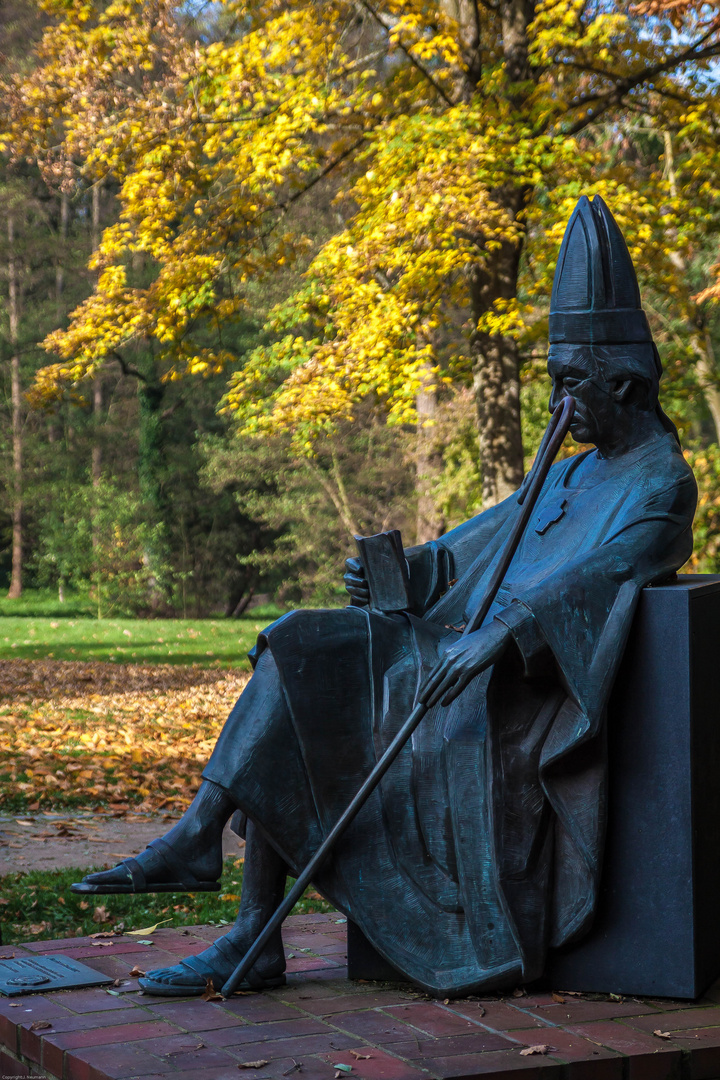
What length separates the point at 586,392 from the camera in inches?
141

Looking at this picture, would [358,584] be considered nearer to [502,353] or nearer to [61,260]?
[502,353]

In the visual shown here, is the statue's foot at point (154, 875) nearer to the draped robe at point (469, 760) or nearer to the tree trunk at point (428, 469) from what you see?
the draped robe at point (469, 760)

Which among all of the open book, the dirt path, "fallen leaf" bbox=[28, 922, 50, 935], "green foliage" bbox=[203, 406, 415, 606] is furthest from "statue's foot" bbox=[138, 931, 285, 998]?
"green foliage" bbox=[203, 406, 415, 606]

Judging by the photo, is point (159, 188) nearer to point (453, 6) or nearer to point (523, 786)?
point (453, 6)

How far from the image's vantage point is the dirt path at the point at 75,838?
6.25m

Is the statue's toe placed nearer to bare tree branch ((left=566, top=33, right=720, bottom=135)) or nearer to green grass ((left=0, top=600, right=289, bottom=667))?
bare tree branch ((left=566, top=33, right=720, bottom=135))

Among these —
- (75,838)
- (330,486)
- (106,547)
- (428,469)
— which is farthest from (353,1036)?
(106,547)

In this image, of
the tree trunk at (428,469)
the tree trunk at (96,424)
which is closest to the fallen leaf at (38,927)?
the tree trunk at (428,469)

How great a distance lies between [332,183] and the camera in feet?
75.7

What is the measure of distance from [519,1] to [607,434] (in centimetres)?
851

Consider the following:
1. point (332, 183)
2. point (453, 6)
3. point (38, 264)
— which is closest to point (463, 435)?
point (453, 6)

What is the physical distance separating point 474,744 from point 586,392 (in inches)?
41.1

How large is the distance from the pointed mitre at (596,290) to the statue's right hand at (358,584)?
89 cm

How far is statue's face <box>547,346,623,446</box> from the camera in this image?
3.58m
